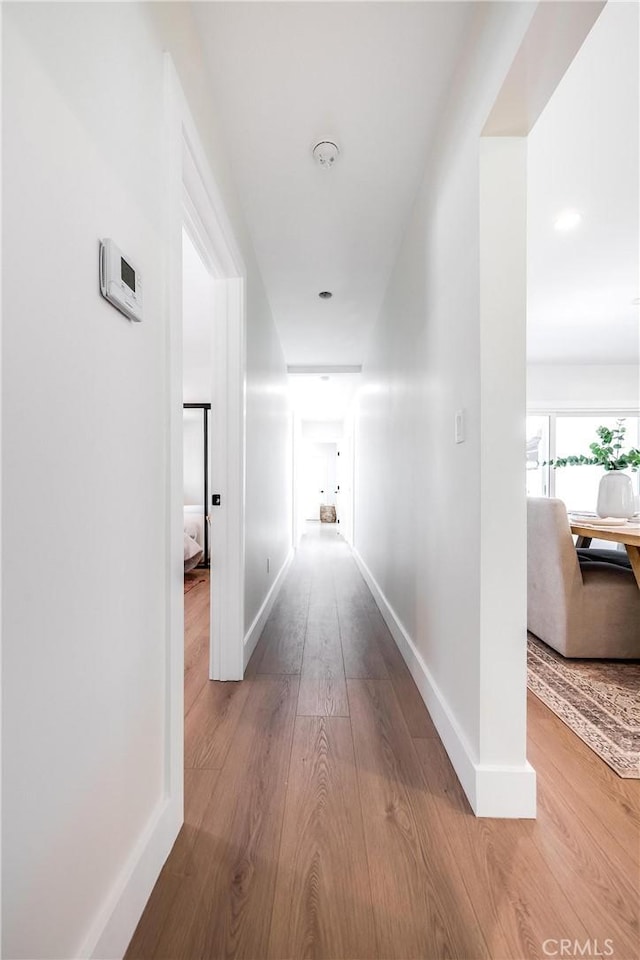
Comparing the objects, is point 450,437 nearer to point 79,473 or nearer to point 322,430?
point 79,473

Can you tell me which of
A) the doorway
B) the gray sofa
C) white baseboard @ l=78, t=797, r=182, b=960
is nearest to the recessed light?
the gray sofa

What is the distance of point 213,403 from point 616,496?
2.64 meters

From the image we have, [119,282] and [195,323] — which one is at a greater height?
[195,323]

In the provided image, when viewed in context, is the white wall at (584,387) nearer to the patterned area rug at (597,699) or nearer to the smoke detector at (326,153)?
the patterned area rug at (597,699)

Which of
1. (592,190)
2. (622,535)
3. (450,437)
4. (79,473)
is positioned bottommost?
(622,535)

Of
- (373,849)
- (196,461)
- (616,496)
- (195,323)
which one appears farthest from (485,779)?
(196,461)

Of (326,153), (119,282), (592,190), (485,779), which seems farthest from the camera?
(592,190)

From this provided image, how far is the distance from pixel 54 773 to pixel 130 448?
23.0 inches

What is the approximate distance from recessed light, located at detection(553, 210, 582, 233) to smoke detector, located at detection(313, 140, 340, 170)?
1527 millimetres

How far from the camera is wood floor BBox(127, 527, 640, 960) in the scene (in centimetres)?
90

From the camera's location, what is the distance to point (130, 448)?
36.4 inches

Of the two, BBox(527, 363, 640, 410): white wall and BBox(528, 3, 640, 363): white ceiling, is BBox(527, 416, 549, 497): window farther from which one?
BBox(528, 3, 640, 363): white ceiling

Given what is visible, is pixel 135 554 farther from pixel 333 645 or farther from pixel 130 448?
pixel 333 645

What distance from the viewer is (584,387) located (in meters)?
5.68
